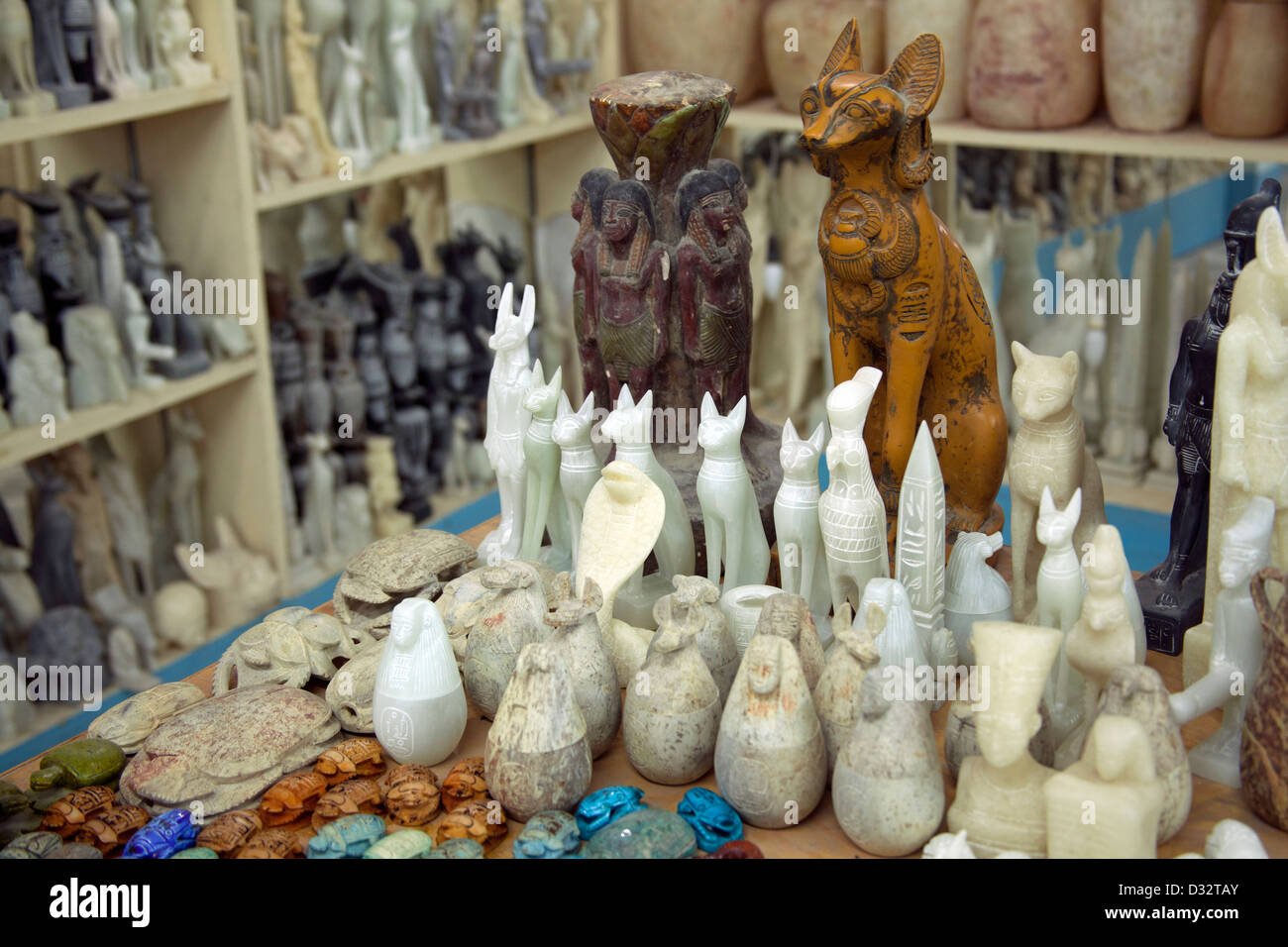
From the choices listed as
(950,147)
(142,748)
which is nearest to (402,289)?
(950,147)

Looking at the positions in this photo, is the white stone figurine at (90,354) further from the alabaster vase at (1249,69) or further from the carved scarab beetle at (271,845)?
the alabaster vase at (1249,69)

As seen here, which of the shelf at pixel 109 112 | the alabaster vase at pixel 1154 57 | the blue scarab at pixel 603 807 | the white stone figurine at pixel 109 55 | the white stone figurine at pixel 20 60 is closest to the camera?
the blue scarab at pixel 603 807

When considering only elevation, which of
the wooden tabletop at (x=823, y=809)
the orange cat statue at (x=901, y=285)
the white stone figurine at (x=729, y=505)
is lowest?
the wooden tabletop at (x=823, y=809)

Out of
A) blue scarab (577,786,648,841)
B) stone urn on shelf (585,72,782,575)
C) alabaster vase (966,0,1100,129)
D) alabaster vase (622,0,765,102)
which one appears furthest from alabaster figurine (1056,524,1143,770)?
alabaster vase (622,0,765,102)

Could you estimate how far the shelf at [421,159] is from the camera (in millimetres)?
3488

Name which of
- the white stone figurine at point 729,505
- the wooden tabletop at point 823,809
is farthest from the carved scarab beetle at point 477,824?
the white stone figurine at point 729,505

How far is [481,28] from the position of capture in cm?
408

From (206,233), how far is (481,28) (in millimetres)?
1183

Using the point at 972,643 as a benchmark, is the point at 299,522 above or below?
below

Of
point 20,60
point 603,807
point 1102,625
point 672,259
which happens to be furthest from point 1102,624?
point 20,60

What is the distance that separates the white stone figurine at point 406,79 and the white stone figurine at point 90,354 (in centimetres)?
112

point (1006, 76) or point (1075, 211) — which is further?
point (1075, 211)

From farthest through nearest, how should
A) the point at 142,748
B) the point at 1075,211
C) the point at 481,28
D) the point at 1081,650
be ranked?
1. the point at 1075,211
2. the point at 481,28
3. the point at 142,748
4. the point at 1081,650
